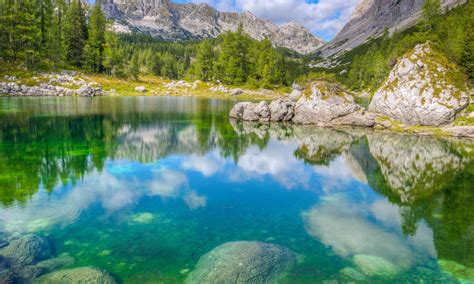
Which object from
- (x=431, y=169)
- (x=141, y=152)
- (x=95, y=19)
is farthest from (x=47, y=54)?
(x=431, y=169)

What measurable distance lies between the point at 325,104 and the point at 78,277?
4297 cm

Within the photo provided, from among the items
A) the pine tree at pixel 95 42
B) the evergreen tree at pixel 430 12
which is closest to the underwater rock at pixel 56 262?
the evergreen tree at pixel 430 12

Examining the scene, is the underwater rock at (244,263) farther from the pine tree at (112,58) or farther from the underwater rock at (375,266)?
the pine tree at (112,58)

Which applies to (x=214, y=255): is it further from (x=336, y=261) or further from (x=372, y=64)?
(x=372, y=64)

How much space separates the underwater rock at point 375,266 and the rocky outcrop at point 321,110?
3681 cm

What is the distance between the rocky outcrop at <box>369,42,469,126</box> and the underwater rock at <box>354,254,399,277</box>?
114 ft

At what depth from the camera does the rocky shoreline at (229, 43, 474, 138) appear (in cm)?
3903

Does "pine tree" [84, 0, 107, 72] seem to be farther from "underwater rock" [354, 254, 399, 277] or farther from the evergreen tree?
"underwater rock" [354, 254, 399, 277]

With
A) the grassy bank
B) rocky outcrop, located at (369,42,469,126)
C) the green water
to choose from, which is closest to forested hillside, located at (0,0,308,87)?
the grassy bank

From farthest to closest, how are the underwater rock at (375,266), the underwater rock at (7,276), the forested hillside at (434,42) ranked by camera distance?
the forested hillside at (434,42), the underwater rock at (375,266), the underwater rock at (7,276)

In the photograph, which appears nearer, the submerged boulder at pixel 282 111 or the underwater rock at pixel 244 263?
the underwater rock at pixel 244 263

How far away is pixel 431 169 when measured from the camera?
970 inches

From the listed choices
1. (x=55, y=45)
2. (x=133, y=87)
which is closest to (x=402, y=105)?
(x=133, y=87)

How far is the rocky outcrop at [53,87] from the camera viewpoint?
7744 cm
